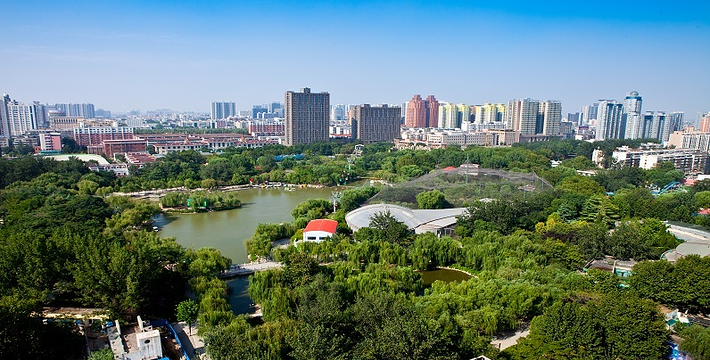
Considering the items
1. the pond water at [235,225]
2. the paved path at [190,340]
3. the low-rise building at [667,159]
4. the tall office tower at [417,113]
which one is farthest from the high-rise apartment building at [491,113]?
the paved path at [190,340]

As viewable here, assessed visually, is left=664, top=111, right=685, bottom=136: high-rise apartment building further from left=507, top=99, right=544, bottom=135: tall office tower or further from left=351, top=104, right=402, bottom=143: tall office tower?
left=351, top=104, right=402, bottom=143: tall office tower

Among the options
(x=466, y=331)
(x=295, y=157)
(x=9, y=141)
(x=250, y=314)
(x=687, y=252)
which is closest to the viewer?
(x=466, y=331)

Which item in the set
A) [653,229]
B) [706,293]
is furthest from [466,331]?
[653,229]

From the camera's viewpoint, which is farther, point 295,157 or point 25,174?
point 295,157

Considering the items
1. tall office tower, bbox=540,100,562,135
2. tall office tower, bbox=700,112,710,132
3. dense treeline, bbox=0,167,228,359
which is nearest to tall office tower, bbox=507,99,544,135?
tall office tower, bbox=540,100,562,135

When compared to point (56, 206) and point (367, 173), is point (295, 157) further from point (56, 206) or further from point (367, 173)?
point (56, 206)

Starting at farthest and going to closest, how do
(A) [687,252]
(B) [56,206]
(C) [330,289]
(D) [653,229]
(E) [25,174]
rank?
(E) [25,174] → (B) [56,206] → (D) [653,229] → (A) [687,252] → (C) [330,289]

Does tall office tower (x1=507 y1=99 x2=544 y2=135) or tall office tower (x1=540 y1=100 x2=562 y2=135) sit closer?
tall office tower (x1=507 y1=99 x2=544 y2=135)

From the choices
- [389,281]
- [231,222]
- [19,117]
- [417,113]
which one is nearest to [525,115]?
[417,113]

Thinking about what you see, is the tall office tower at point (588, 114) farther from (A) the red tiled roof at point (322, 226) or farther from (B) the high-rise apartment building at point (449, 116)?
(A) the red tiled roof at point (322, 226)
